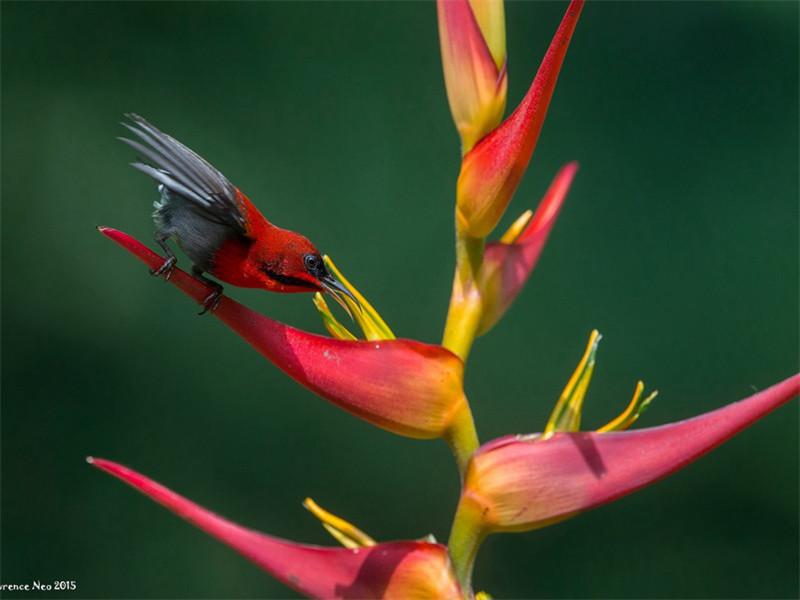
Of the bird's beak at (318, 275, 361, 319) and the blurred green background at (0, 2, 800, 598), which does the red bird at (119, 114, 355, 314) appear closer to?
the bird's beak at (318, 275, 361, 319)

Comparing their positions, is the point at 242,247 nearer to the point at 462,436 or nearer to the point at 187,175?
the point at 187,175

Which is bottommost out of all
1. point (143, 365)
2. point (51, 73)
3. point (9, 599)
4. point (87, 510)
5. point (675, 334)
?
point (9, 599)

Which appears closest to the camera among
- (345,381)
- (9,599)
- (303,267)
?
(345,381)

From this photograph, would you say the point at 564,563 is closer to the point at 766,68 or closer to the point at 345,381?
the point at 766,68

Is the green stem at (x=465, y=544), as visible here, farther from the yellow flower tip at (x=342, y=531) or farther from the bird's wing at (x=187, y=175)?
the bird's wing at (x=187, y=175)

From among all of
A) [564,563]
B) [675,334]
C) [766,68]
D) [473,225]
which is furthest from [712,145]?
[473,225]

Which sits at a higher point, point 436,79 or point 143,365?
point 436,79

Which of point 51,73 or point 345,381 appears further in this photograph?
point 51,73
